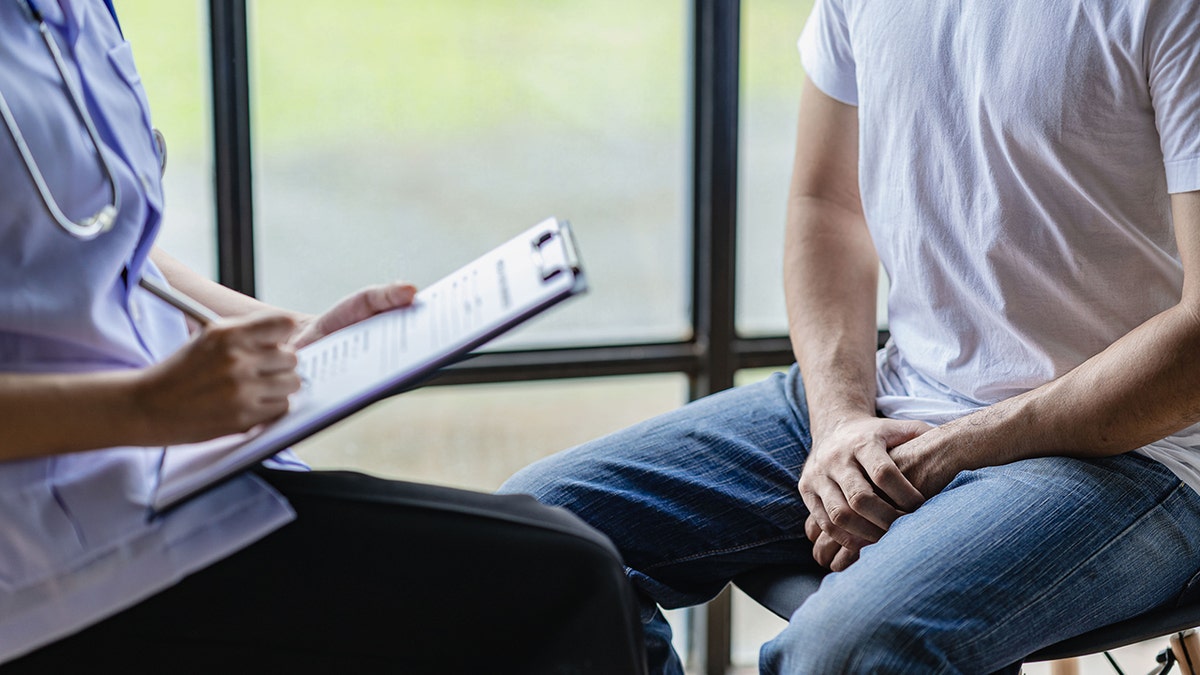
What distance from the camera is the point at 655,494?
126 cm

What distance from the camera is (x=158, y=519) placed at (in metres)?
0.83

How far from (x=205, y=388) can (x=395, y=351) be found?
0.14 metres

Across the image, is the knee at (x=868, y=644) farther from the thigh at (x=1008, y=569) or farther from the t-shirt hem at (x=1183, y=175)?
the t-shirt hem at (x=1183, y=175)

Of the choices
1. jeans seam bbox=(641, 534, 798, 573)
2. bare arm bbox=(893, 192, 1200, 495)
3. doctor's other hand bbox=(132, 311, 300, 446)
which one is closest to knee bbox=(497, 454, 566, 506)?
jeans seam bbox=(641, 534, 798, 573)

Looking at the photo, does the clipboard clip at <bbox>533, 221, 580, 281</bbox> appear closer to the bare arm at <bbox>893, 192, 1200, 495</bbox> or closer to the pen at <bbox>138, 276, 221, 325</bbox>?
the pen at <bbox>138, 276, 221, 325</bbox>

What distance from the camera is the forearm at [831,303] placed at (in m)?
1.32

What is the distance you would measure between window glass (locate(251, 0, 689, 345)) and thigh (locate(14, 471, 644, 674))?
104 cm

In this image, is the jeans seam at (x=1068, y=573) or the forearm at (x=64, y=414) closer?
the forearm at (x=64, y=414)

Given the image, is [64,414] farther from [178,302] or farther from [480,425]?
[480,425]

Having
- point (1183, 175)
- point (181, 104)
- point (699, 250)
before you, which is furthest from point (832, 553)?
point (181, 104)

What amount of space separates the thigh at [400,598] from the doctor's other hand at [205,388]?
0.11 metres

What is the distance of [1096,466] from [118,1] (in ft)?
4.70

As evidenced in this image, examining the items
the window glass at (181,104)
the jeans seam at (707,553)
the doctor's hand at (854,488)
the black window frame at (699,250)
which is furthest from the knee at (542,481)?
the window glass at (181,104)

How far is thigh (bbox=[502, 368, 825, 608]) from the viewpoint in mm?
1230
